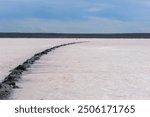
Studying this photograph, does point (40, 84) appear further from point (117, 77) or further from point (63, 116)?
point (63, 116)

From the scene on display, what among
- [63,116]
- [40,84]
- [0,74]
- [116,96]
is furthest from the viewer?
[0,74]

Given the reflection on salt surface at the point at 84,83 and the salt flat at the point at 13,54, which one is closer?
the reflection on salt surface at the point at 84,83

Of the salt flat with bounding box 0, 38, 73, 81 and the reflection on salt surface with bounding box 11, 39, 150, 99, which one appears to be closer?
the reflection on salt surface with bounding box 11, 39, 150, 99

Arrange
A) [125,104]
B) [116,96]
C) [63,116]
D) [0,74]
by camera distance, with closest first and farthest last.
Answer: [63,116] → [125,104] → [116,96] → [0,74]

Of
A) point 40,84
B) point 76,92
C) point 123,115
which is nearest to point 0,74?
point 40,84

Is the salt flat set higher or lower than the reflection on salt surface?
lower

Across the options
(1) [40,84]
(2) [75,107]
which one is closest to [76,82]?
(1) [40,84]

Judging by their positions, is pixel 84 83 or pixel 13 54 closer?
pixel 84 83

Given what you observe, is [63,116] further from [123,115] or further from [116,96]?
[116,96]

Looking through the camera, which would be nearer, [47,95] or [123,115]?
[123,115]

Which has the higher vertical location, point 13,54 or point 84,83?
point 84,83

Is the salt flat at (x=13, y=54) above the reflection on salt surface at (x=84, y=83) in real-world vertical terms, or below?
below

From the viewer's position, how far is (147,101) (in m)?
10.5

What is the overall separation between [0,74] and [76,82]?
3.36m
